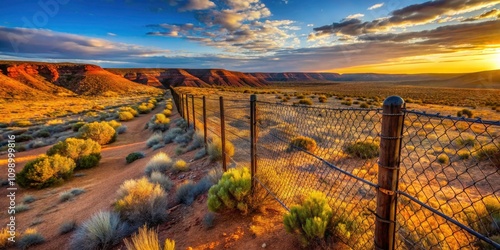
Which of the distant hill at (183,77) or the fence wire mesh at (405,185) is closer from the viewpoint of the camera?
the fence wire mesh at (405,185)

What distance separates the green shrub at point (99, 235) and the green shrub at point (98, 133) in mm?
10467

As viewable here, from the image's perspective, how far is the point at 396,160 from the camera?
2098 millimetres

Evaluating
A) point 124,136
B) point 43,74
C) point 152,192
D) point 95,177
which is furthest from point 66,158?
point 43,74

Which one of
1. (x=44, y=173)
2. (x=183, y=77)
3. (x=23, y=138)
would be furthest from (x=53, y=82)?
(x=44, y=173)

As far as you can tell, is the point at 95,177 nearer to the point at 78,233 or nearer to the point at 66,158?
the point at 66,158

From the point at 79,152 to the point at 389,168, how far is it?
11.9 m

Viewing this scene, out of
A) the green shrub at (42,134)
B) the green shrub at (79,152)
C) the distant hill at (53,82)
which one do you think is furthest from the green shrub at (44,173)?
the distant hill at (53,82)

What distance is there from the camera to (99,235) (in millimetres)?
4520

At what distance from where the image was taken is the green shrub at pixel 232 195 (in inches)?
183

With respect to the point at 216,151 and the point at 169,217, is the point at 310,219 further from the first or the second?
the point at 216,151

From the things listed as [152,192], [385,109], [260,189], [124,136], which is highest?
[385,109]

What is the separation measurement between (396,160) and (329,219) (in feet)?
5.84

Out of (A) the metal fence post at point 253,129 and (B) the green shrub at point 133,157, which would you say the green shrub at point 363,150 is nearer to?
(A) the metal fence post at point 253,129

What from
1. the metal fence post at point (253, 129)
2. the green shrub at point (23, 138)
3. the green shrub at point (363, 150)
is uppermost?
the metal fence post at point (253, 129)
